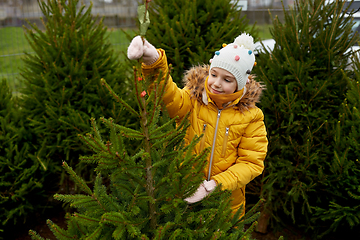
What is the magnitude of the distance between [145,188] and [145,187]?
0.02m

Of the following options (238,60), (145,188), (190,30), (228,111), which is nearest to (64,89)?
(190,30)

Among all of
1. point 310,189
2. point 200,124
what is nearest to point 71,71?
point 200,124

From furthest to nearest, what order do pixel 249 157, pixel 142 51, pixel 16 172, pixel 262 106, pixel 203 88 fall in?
1. pixel 262 106
2. pixel 16 172
3. pixel 203 88
4. pixel 249 157
5. pixel 142 51

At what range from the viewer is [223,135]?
2182 millimetres

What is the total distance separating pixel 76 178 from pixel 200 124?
42.2 inches

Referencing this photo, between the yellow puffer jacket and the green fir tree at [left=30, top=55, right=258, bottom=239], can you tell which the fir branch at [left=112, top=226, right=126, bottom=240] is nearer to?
the green fir tree at [left=30, top=55, right=258, bottom=239]

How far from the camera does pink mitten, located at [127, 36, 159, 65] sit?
55.2 inches

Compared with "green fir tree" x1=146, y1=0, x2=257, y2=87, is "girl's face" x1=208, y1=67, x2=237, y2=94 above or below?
below

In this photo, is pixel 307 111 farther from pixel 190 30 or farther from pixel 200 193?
pixel 200 193

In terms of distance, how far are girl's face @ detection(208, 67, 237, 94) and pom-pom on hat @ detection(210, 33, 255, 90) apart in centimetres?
3

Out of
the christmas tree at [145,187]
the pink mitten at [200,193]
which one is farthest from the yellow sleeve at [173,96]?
the pink mitten at [200,193]

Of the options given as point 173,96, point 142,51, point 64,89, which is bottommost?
point 64,89

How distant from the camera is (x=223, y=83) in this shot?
81.5 inches

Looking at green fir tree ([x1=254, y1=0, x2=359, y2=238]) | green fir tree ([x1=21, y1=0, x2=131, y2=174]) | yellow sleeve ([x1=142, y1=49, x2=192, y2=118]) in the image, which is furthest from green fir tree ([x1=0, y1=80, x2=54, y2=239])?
green fir tree ([x1=254, y1=0, x2=359, y2=238])
